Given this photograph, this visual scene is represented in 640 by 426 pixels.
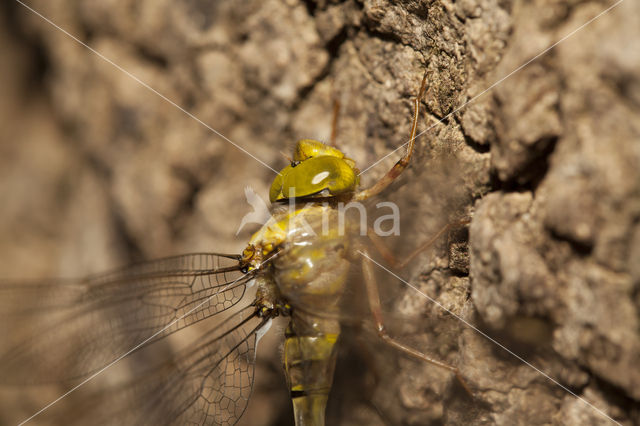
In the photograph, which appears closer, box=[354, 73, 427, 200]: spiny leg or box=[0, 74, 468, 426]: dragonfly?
box=[354, 73, 427, 200]: spiny leg

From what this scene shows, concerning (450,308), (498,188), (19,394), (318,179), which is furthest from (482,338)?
(19,394)

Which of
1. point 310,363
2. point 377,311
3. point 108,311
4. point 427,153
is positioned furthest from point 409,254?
point 108,311

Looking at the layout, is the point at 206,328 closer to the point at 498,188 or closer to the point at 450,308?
the point at 450,308

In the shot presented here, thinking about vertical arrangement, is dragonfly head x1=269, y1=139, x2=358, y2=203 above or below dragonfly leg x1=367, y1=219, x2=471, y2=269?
above

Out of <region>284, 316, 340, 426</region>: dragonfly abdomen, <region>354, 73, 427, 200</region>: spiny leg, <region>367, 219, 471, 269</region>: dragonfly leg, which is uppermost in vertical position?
<region>354, 73, 427, 200</region>: spiny leg

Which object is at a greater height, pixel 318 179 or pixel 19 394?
pixel 318 179

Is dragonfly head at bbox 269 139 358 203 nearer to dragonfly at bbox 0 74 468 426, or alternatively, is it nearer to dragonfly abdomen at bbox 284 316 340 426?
dragonfly at bbox 0 74 468 426

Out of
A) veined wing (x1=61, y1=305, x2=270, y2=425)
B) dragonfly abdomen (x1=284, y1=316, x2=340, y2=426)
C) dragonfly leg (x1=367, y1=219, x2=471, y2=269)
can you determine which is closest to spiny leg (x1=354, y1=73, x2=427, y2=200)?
dragonfly leg (x1=367, y1=219, x2=471, y2=269)

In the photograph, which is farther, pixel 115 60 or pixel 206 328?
pixel 115 60

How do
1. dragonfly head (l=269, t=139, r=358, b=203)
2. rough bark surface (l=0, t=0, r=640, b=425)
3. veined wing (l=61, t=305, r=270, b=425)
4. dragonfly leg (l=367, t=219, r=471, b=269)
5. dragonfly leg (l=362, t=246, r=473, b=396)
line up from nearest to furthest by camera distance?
1. rough bark surface (l=0, t=0, r=640, b=425)
2. dragonfly leg (l=367, t=219, r=471, b=269)
3. dragonfly leg (l=362, t=246, r=473, b=396)
4. dragonfly head (l=269, t=139, r=358, b=203)
5. veined wing (l=61, t=305, r=270, b=425)
